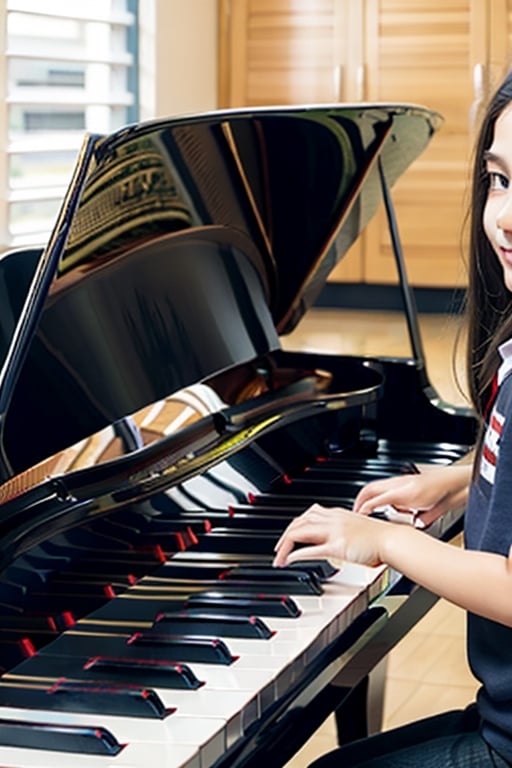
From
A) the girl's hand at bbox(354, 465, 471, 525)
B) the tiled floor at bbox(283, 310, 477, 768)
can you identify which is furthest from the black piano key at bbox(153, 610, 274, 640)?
the tiled floor at bbox(283, 310, 477, 768)

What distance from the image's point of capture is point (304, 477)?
1.88 m

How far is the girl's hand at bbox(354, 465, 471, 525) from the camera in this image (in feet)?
5.31

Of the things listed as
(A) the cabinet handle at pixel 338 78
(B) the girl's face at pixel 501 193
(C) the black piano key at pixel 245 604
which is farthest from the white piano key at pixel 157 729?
(A) the cabinet handle at pixel 338 78

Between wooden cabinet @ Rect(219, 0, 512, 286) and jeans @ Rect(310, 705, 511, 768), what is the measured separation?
20.5ft

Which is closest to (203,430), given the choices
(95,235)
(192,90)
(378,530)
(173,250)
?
(173,250)

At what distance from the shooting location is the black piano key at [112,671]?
1148 millimetres

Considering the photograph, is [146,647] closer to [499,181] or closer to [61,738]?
[61,738]

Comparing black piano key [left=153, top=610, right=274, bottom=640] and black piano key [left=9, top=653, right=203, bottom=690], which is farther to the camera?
black piano key [left=153, top=610, right=274, bottom=640]

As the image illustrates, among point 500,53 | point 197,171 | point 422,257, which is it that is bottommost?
point 422,257

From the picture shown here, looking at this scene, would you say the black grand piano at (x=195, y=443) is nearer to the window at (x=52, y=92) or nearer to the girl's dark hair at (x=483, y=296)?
the girl's dark hair at (x=483, y=296)

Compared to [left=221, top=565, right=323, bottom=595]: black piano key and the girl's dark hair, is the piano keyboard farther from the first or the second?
the girl's dark hair

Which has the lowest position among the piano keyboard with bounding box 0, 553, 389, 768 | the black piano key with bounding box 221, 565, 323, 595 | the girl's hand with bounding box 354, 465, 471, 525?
the piano keyboard with bounding box 0, 553, 389, 768

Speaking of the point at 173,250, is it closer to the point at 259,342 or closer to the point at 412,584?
the point at 259,342

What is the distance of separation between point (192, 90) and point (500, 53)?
5.35 feet
